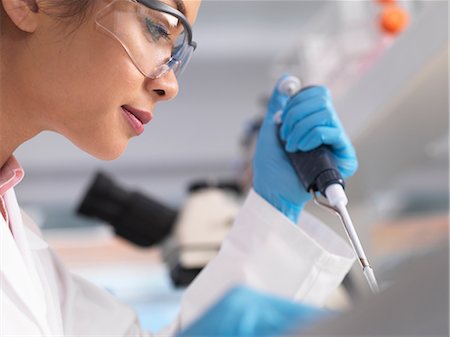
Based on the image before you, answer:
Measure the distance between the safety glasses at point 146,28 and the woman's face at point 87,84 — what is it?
0.01 m

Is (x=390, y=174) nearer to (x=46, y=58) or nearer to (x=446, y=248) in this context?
(x=46, y=58)

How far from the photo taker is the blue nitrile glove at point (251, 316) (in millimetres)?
588

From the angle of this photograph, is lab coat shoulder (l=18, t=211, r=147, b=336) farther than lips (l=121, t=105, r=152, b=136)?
Yes

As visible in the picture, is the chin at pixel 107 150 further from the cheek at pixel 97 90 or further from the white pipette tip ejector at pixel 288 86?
the white pipette tip ejector at pixel 288 86

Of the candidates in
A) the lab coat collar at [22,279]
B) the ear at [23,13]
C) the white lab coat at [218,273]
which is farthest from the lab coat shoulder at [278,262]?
the ear at [23,13]

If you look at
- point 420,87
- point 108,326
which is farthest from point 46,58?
point 420,87

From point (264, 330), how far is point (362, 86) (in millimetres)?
1510

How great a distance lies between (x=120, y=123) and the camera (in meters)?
1.26

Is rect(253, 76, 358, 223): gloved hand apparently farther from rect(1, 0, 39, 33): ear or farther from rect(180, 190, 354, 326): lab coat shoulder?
rect(1, 0, 39, 33): ear

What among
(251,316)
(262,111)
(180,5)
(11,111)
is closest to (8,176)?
(11,111)

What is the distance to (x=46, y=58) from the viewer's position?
1243mm

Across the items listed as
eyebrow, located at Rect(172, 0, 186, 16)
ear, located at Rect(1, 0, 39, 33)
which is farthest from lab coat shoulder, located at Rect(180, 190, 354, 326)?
ear, located at Rect(1, 0, 39, 33)

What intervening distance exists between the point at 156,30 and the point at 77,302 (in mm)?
578

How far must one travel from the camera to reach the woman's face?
47.9 inches
